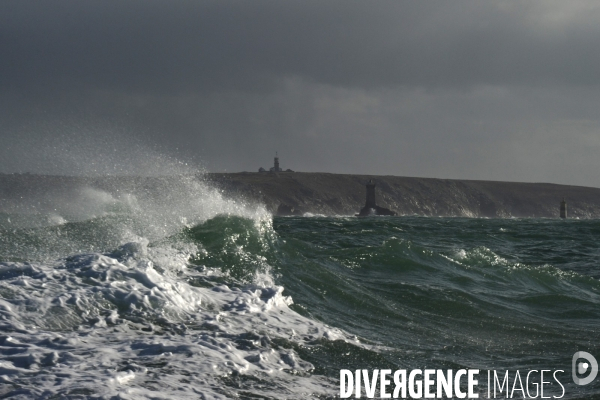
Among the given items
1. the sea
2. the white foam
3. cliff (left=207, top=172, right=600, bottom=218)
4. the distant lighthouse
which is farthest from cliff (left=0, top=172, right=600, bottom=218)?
the white foam

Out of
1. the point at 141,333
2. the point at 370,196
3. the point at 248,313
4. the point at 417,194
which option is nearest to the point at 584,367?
the point at 248,313

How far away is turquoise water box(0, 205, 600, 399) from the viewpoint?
5.02 meters

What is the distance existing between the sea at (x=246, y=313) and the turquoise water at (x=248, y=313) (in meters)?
0.02

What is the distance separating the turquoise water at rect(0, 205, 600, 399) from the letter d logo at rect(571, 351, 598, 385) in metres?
0.10

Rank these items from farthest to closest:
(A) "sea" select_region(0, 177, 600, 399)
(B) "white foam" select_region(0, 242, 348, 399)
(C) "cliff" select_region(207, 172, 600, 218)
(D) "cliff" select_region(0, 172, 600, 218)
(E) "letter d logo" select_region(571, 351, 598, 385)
→ (C) "cliff" select_region(207, 172, 600, 218) < (D) "cliff" select_region(0, 172, 600, 218) < (E) "letter d logo" select_region(571, 351, 598, 385) < (A) "sea" select_region(0, 177, 600, 399) < (B) "white foam" select_region(0, 242, 348, 399)

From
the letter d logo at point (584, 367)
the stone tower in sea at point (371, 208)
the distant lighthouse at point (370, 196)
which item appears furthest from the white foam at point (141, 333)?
the distant lighthouse at point (370, 196)

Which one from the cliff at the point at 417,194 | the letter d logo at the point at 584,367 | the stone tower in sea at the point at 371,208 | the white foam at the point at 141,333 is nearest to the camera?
the white foam at the point at 141,333

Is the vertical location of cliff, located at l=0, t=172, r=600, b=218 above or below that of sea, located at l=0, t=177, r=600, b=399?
above

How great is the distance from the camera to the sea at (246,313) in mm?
4957

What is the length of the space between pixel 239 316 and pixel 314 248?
676cm

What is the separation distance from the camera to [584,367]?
6316 mm

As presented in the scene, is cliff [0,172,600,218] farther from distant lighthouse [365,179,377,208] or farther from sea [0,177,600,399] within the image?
sea [0,177,600,399]

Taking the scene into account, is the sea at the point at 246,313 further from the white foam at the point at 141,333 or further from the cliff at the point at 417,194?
the cliff at the point at 417,194

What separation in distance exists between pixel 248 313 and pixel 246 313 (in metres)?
0.03
